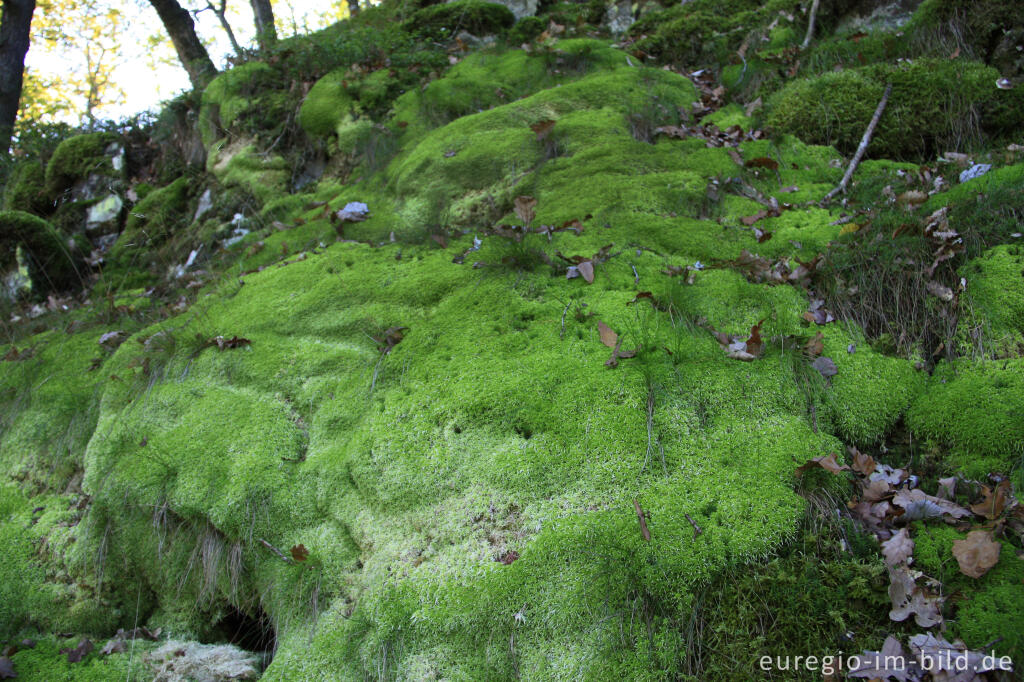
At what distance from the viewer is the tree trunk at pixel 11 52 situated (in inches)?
350

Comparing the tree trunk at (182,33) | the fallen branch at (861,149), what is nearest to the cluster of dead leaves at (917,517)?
the fallen branch at (861,149)

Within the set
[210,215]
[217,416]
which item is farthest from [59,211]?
[217,416]

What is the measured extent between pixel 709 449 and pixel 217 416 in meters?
2.94

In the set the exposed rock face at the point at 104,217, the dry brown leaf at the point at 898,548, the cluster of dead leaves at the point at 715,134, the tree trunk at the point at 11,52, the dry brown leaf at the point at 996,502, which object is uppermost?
the tree trunk at the point at 11,52

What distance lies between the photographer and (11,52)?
8961 millimetres

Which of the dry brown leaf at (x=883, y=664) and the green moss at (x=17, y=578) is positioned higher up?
the green moss at (x=17, y=578)

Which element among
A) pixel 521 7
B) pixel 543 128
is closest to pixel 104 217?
pixel 543 128

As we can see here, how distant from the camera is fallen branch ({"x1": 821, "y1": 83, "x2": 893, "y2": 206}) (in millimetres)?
4586

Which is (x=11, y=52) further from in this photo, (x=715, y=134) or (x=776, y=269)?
(x=776, y=269)

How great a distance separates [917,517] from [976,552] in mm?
253

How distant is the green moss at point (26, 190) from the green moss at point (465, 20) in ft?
19.1

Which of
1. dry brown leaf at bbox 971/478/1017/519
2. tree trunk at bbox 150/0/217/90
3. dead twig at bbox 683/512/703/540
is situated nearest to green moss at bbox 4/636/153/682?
dead twig at bbox 683/512/703/540

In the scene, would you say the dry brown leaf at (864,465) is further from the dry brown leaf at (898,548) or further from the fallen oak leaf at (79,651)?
the fallen oak leaf at (79,651)

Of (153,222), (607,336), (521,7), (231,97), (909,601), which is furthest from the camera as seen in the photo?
(521,7)
